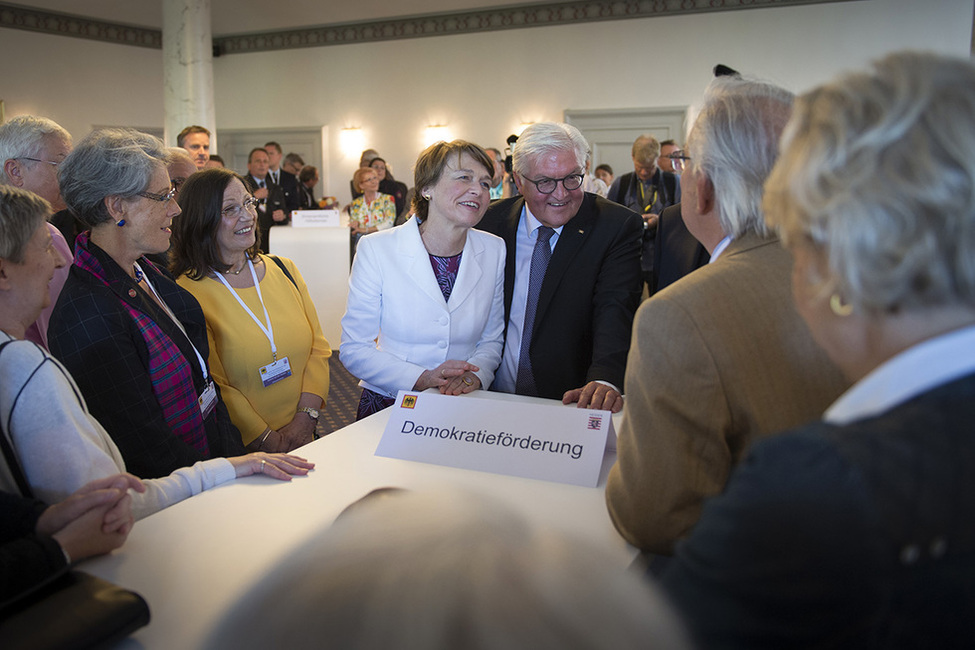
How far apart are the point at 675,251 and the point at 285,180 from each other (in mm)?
7566

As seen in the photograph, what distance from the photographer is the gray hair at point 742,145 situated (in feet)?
4.09

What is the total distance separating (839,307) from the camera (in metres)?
0.73

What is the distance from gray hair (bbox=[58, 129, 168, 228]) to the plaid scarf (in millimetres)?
89

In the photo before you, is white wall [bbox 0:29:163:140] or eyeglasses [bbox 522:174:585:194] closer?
eyeglasses [bbox 522:174:585:194]

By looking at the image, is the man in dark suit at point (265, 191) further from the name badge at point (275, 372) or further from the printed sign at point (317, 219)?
the name badge at point (275, 372)

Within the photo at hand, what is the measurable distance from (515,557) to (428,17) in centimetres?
1241

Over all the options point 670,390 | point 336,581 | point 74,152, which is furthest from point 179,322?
point 336,581

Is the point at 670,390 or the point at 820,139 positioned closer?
the point at 820,139

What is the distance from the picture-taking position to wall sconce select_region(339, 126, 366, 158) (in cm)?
1260

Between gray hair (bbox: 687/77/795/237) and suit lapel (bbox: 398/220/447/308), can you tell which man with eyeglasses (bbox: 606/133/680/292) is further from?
gray hair (bbox: 687/77/795/237)

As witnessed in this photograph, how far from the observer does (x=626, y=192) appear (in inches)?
250

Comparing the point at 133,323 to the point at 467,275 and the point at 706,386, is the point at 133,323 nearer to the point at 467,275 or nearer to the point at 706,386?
the point at 467,275

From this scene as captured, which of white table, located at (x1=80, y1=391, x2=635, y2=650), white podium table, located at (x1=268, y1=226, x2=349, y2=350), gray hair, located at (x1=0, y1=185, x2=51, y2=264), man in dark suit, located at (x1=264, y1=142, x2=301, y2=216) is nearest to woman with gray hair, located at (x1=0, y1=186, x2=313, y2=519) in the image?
gray hair, located at (x1=0, y1=185, x2=51, y2=264)

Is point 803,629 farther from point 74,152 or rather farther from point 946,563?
point 74,152
